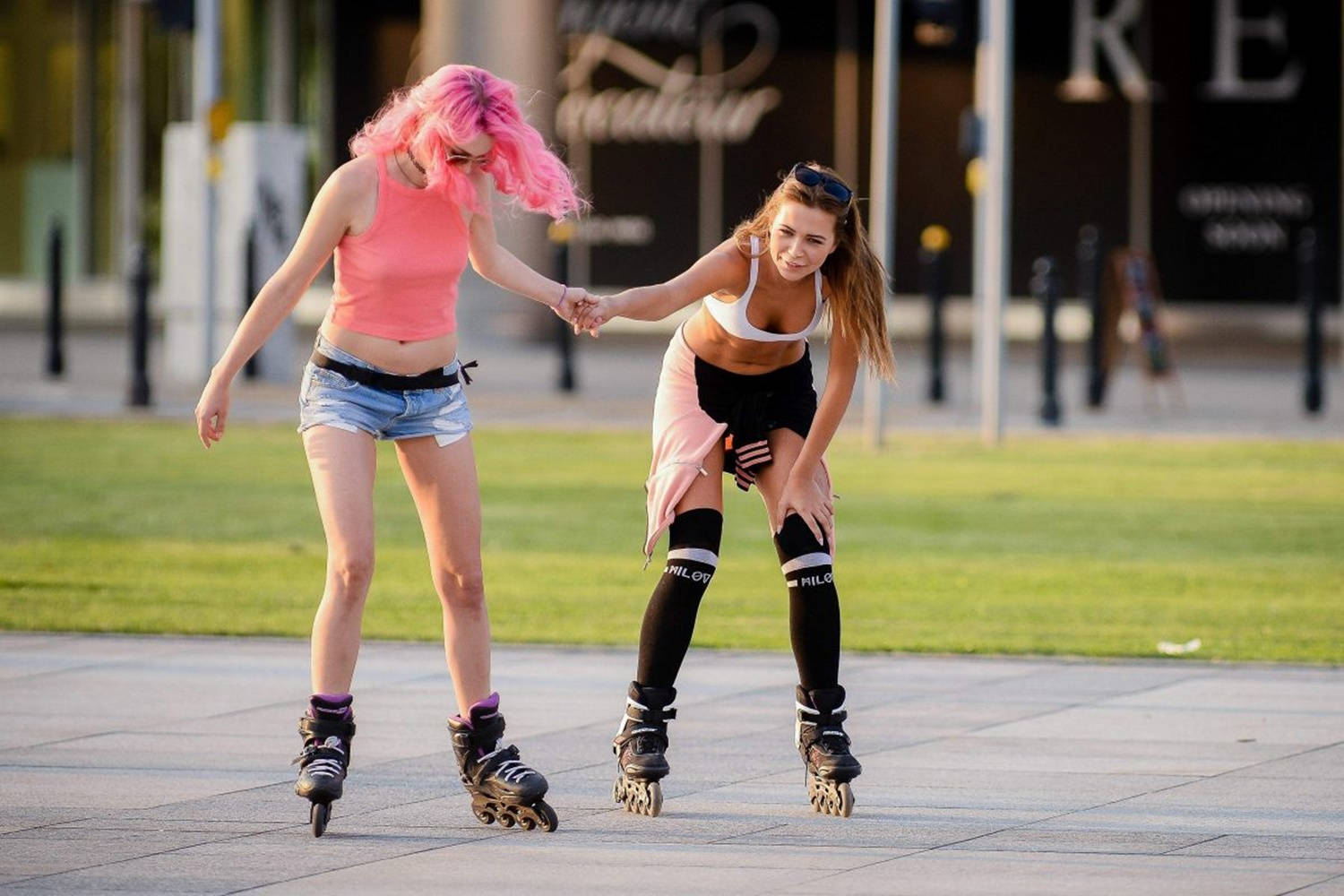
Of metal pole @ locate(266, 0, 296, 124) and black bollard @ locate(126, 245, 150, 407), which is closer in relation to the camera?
black bollard @ locate(126, 245, 150, 407)

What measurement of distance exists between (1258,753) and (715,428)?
5.97 ft

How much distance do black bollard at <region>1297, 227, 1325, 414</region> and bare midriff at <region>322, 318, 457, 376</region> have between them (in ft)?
45.1

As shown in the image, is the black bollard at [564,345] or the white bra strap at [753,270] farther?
the black bollard at [564,345]

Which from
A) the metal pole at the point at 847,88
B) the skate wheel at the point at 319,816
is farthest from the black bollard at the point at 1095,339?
the skate wheel at the point at 319,816

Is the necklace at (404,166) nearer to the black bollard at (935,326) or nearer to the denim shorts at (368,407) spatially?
the denim shorts at (368,407)

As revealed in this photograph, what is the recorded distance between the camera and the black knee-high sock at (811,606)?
19.5 feet

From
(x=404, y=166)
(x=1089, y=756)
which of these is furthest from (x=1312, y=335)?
(x=404, y=166)

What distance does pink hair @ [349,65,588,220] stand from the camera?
5609 mm

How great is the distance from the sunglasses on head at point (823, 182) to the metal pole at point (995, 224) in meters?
10.2

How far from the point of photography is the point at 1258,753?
6.61m

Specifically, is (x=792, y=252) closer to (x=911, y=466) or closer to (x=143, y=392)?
(x=911, y=466)

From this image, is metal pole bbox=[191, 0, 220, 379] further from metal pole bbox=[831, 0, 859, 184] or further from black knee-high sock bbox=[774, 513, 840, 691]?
black knee-high sock bbox=[774, 513, 840, 691]

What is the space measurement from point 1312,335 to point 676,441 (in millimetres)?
13502

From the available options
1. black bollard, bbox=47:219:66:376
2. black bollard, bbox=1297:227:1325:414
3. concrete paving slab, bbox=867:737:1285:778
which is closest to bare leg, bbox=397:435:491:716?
concrete paving slab, bbox=867:737:1285:778
